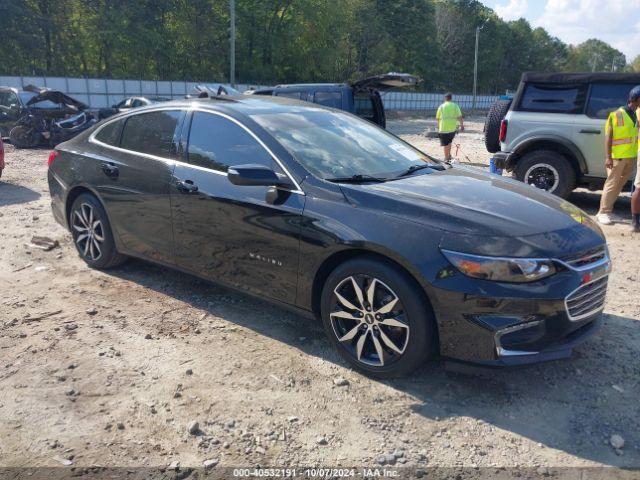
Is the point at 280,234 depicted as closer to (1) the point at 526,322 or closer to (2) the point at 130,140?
(1) the point at 526,322

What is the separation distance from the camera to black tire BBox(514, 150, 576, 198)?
8.26 meters

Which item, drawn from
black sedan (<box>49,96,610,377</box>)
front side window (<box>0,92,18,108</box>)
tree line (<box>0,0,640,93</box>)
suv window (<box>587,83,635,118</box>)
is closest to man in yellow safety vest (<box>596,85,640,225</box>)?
suv window (<box>587,83,635,118</box>)

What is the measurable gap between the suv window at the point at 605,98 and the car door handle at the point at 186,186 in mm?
6429

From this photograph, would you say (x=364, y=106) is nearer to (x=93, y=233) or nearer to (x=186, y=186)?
(x=93, y=233)

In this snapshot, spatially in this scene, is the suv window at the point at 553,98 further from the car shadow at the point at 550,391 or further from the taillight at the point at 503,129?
the car shadow at the point at 550,391

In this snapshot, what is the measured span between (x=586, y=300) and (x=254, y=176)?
2168 millimetres

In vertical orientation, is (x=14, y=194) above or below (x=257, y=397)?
above

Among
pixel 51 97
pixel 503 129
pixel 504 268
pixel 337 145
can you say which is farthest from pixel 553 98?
pixel 51 97

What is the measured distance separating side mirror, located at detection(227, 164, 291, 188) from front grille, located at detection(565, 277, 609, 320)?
1.88m

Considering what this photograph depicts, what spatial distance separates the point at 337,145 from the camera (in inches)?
164

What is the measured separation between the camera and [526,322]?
3.05m

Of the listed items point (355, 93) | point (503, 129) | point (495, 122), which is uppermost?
point (355, 93)

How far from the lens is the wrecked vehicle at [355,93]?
416 inches

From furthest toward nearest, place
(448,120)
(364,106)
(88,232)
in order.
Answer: (448,120) < (364,106) < (88,232)
